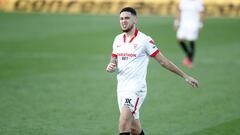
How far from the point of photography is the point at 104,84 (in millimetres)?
18219

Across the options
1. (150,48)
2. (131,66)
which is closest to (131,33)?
(150,48)

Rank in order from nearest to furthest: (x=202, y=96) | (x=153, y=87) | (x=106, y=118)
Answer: (x=106, y=118) → (x=202, y=96) → (x=153, y=87)

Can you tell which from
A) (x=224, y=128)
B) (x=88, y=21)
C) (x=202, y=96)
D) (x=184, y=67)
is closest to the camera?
(x=224, y=128)

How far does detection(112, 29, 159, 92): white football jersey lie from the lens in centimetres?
998

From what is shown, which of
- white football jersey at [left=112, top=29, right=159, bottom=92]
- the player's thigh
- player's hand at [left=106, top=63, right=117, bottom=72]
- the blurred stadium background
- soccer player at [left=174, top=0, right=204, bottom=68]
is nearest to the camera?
player's hand at [left=106, top=63, right=117, bottom=72]

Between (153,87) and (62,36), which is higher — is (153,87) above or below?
below

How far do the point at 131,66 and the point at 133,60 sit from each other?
0.32 ft

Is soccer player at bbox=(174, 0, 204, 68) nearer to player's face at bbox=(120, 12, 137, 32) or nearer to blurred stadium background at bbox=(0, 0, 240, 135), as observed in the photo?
blurred stadium background at bbox=(0, 0, 240, 135)

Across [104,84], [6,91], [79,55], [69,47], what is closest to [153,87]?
[104,84]

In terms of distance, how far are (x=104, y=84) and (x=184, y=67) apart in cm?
405

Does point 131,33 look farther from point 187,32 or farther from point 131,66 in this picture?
point 187,32

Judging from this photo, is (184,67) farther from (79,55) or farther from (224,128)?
(224,128)

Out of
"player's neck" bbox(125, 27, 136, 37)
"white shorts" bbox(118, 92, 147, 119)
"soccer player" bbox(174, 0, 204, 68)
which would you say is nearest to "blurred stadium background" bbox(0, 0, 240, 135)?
"soccer player" bbox(174, 0, 204, 68)

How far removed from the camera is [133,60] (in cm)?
1002
